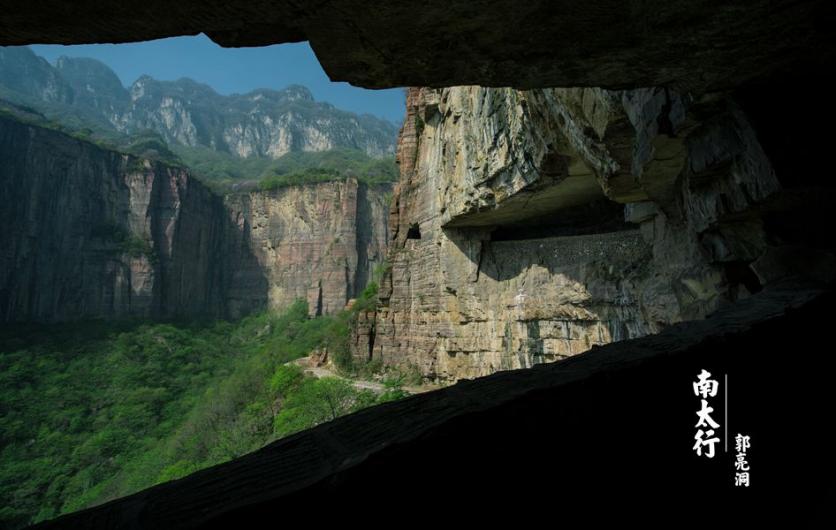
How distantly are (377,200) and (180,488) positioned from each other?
49.7 meters

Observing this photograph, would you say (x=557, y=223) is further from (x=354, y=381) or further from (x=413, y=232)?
(x=354, y=381)

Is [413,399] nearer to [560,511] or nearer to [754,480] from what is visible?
[560,511]

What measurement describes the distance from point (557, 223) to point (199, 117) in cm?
10626

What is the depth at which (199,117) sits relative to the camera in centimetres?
9881

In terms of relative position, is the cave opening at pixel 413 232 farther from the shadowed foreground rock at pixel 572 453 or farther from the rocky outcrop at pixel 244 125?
the rocky outcrop at pixel 244 125

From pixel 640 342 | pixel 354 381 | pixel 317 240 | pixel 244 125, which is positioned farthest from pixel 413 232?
pixel 244 125

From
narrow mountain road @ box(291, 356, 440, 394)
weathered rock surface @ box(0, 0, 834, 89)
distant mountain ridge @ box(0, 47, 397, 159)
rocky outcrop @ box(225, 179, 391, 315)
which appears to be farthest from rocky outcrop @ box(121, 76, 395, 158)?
weathered rock surface @ box(0, 0, 834, 89)

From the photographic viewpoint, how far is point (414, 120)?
68.2 feet

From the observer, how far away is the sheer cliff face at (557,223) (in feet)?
13.8

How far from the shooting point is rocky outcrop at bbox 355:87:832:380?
410cm

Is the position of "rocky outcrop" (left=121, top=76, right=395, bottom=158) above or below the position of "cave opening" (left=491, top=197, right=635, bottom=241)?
above

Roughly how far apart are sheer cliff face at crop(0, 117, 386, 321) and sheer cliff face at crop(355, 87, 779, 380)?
28619 mm

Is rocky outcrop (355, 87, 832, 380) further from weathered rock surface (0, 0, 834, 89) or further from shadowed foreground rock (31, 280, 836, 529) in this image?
shadowed foreground rock (31, 280, 836, 529)

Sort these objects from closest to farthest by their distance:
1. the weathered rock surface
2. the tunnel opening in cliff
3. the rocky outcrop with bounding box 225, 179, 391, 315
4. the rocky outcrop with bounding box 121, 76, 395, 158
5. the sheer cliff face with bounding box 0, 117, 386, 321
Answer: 1. the tunnel opening in cliff
2. the weathered rock surface
3. the sheer cliff face with bounding box 0, 117, 386, 321
4. the rocky outcrop with bounding box 225, 179, 391, 315
5. the rocky outcrop with bounding box 121, 76, 395, 158
